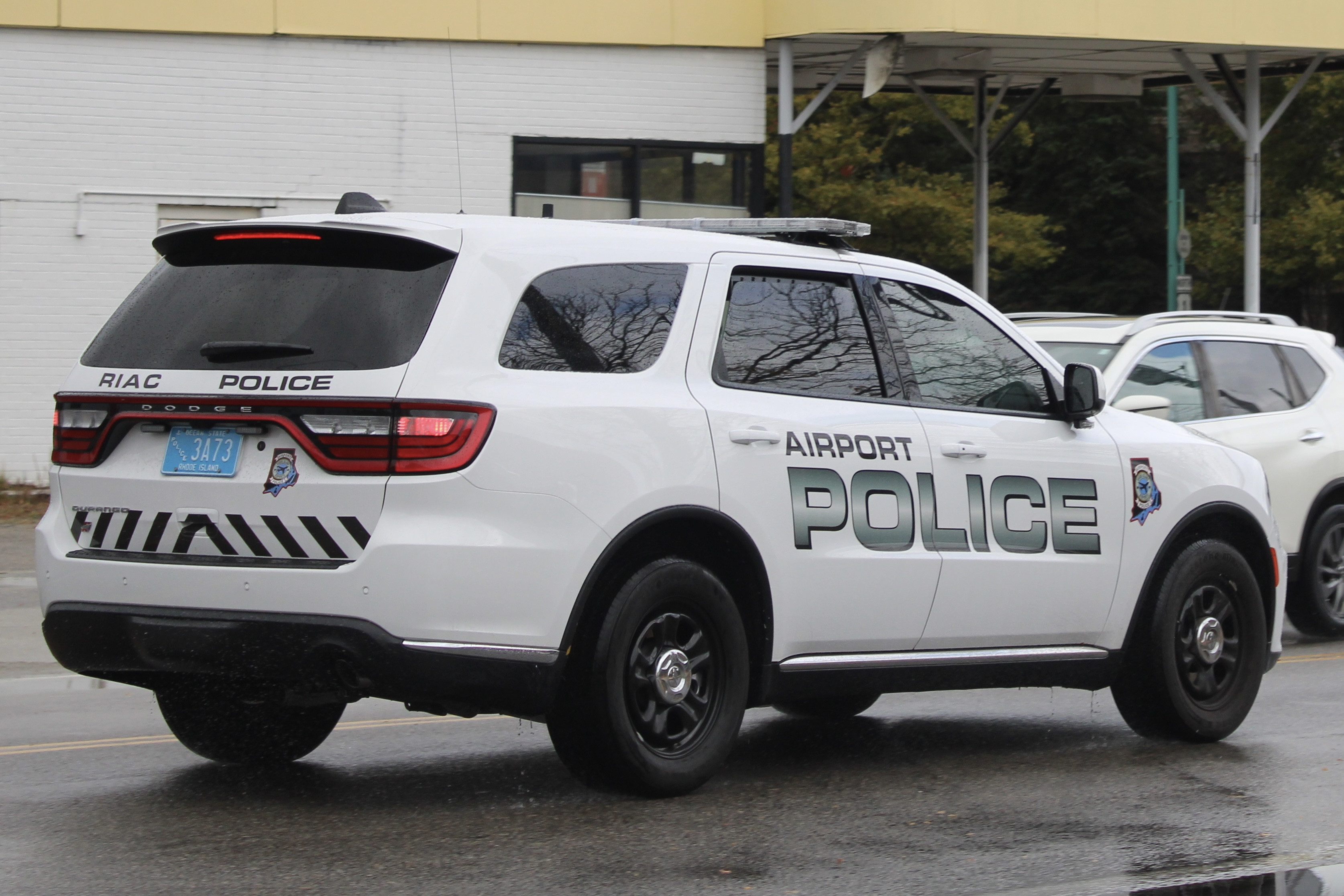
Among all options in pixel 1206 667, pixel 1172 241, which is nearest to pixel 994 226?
pixel 1172 241

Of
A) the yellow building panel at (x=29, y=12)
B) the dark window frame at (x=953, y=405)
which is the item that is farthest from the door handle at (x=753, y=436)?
the yellow building panel at (x=29, y=12)

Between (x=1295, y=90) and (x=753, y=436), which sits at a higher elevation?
(x=1295, y=90)

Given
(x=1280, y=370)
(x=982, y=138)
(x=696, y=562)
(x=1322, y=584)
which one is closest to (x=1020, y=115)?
(x=982, y=138)

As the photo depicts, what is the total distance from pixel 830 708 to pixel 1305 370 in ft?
16.6

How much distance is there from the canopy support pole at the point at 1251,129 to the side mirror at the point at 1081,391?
48.2ft

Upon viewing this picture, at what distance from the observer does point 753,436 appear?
6.32 m

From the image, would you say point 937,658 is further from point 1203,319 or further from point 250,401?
point 1203,319

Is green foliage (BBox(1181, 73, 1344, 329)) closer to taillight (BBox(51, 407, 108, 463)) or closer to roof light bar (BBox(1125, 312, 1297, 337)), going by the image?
roof light bar (BBox(1125, 312, 1297, 337))

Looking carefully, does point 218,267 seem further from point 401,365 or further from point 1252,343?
point 1252,343

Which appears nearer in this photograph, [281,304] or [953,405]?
[281,304]

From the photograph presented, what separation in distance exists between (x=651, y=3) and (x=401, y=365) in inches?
527

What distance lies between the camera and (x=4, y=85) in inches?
664

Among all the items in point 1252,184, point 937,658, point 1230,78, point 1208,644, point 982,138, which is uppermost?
point 1230,78

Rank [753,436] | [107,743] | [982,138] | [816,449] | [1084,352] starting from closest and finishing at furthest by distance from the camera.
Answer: [753,436], [816,449], [107,743], [1084,352], [982,138]
